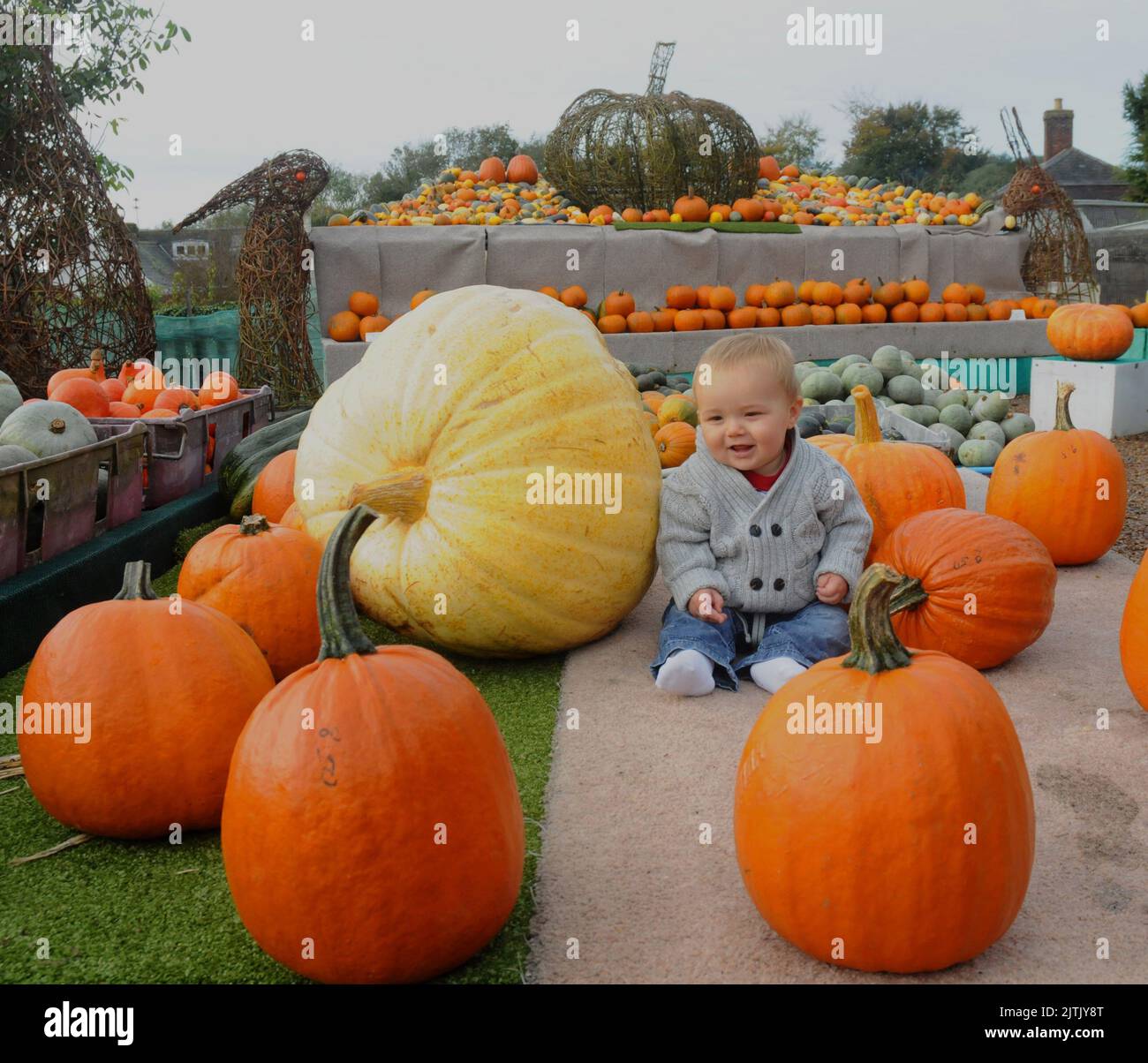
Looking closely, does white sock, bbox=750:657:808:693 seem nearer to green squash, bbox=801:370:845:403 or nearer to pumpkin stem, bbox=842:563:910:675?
pumpkin stem, bbox=842:563:910:675

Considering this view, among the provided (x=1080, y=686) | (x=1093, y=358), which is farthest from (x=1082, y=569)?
(x=1093, y=358)

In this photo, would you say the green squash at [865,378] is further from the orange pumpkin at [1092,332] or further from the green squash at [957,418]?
the orange pumpkin at [1092,332]

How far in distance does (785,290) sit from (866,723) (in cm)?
849

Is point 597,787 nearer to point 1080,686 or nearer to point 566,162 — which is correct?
point 1080,686

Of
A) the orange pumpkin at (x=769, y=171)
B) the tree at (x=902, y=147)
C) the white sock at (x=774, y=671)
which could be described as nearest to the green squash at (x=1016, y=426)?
the white sock at (x=774, y=671)

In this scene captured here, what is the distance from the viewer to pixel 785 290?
9.48 m

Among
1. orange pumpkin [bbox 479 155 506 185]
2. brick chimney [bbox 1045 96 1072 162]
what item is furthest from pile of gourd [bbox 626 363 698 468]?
brick chimney [bbox 1045 96 1072 162]

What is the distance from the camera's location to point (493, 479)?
2705 mm

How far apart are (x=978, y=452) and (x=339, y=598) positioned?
4848mm

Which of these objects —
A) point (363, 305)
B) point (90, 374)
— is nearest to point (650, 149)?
point (363, 305)

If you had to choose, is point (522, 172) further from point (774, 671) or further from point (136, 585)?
point (136, 585)

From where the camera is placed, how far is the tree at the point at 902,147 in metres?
38.3

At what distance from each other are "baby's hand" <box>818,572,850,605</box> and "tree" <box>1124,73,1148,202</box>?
26.1 meters

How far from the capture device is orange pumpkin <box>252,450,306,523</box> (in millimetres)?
4168
